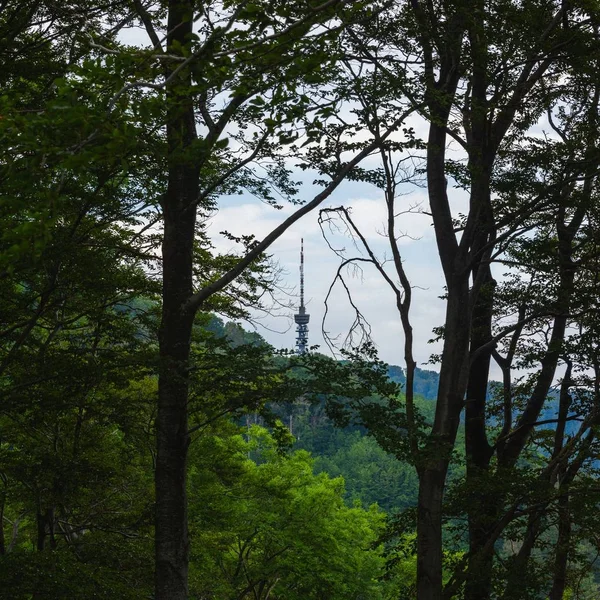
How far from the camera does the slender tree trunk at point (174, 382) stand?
26.4ft

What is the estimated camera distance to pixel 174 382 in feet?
26.4

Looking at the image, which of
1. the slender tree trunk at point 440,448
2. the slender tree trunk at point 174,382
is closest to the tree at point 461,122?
the slender tree trunk at point 440,448

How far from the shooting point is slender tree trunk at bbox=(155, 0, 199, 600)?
8039mm

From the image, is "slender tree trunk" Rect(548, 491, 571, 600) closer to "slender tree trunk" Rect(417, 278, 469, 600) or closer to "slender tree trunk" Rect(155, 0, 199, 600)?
"slender tree trunk" Rect(417, 278, 469, 600)

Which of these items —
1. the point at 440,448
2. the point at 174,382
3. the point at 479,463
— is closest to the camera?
→ the point at 174,382

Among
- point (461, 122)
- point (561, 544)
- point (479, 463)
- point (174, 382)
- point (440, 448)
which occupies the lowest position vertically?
point (561, 544)

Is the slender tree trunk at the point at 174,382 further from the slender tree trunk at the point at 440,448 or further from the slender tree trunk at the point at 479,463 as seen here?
the slender tree trunk at the point at 479,463

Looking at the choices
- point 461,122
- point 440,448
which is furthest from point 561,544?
point 461,122

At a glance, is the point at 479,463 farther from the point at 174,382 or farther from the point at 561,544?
the point at 174,382

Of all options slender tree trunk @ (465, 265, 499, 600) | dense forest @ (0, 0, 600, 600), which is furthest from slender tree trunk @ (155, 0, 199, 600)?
slender tree trunk @ (465, 265, 499, 600)

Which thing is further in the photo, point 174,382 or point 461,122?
point 461,122

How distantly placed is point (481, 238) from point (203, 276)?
500 centimetres

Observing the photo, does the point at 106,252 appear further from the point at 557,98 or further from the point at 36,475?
the point at 557,98

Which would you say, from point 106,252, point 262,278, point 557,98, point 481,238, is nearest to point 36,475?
point 106,252
